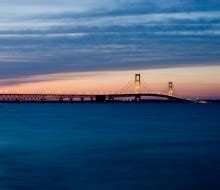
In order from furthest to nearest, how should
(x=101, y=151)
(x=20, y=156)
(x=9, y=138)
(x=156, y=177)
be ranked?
1. (x=9, y=138)
2. (x=101, y=151)
3. (x=20, y=156)
4. (x=156, y=177)

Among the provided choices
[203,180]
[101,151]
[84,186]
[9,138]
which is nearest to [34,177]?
[84,186]

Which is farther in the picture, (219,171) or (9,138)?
(9,138)

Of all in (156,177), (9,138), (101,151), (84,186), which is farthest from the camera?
(9,138)

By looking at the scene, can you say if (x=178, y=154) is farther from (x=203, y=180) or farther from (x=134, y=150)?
(x=203, y=180)

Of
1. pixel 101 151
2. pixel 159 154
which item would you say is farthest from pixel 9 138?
pixel 159 154

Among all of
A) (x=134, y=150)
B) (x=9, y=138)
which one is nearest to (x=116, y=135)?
(x=9, y=138)

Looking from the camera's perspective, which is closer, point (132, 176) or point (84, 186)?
point (84, 186)

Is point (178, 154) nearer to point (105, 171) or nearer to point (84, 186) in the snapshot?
point (105, 171)

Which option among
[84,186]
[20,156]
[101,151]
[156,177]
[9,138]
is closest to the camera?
[84,186]
